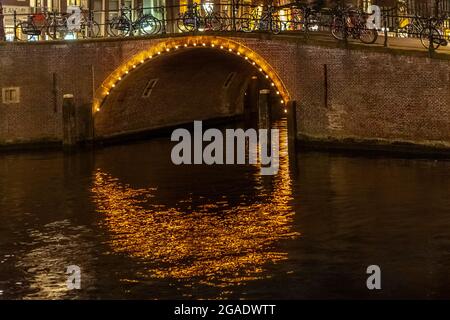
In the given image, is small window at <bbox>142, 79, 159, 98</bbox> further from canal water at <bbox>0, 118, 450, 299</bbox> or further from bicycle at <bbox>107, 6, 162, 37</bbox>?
canal water at <bbox>0, 118, 450, 299</bbox>

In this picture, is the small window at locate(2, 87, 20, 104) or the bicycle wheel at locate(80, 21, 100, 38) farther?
the bicycle wheel at locate(80, 21, 100, 38)

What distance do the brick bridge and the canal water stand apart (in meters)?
1.58

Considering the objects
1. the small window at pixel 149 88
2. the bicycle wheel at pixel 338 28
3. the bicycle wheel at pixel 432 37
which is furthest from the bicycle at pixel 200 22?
the bicycle wheel at pixel 432 37

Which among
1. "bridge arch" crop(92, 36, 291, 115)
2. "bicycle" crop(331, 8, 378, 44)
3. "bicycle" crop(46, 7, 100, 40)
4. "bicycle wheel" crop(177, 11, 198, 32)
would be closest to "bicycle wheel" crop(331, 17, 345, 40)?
"bicycle" crop(331, 8, 378, 44)

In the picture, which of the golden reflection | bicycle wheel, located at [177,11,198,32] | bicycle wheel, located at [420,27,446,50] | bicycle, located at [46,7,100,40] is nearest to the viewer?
the golden reflection

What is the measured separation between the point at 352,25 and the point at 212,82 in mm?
10157

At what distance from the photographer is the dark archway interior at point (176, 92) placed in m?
29.9

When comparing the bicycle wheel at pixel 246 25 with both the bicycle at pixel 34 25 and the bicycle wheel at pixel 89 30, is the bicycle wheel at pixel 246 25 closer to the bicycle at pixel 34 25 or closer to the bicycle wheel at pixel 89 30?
the bicycle wheel at pixel 89 30

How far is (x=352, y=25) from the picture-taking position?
26156 mm

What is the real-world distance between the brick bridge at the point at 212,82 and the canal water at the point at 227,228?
1.58m

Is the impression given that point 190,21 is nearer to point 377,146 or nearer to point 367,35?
point 367,35

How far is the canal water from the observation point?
12.9m

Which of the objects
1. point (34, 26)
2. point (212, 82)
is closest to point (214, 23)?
point (34, 26)

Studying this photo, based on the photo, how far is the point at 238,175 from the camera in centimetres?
2308
